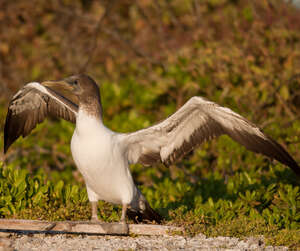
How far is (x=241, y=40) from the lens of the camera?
11.5 m

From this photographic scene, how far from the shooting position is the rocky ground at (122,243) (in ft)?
16.9

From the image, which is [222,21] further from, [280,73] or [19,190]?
[19,190]

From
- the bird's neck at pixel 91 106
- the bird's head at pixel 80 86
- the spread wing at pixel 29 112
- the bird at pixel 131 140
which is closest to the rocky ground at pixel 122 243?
the bird at pixel 131 140

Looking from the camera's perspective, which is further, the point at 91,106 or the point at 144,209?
the point at 144,209

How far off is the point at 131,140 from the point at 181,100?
208 inches

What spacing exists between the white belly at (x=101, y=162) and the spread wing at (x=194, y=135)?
312 millimetres

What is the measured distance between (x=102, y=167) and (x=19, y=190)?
1484 millimetres

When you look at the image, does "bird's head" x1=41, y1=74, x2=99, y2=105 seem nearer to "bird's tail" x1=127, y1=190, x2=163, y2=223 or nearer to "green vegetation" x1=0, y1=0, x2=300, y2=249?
"bird's tail" x1=127, y1=190, x2=163, y2=223

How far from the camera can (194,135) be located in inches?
253

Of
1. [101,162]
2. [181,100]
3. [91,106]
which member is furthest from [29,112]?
[181,100]

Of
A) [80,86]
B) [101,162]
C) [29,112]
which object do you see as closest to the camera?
[101,162]

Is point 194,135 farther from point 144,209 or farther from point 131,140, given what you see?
point 144,209

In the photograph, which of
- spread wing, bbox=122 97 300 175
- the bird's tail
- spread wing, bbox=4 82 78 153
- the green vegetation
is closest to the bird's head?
spread wing, bbox=122 97 300 175

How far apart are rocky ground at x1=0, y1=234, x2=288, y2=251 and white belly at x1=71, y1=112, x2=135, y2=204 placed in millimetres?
564
